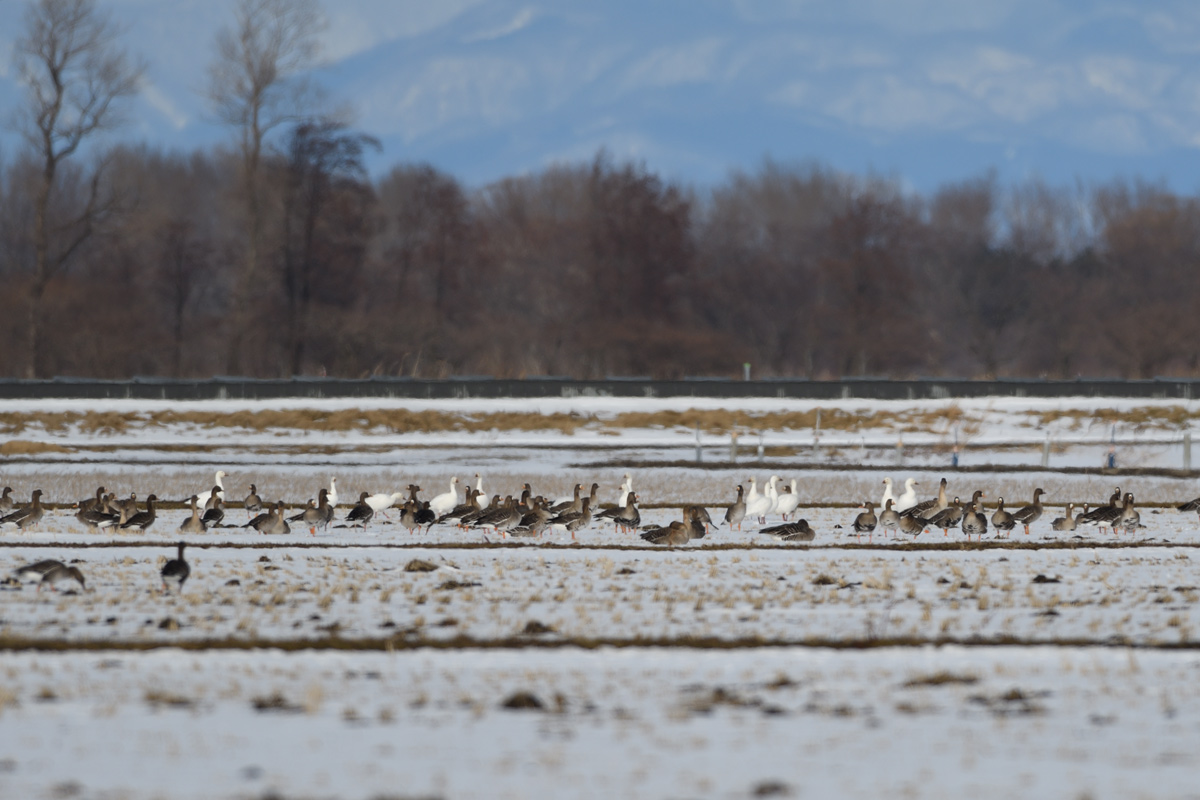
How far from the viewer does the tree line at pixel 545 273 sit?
6725cm

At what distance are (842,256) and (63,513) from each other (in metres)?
69.5

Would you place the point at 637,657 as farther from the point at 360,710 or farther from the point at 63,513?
the point at 63,513

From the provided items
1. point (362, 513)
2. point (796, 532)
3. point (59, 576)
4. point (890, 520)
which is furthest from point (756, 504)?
point (59, 576)

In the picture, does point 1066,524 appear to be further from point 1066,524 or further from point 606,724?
point 606,724

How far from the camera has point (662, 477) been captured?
3225 cm

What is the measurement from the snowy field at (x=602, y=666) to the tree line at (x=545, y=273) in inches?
1809

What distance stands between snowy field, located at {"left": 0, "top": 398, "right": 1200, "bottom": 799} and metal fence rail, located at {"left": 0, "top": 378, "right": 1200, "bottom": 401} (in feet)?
81.4

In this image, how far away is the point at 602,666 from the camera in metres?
9.87

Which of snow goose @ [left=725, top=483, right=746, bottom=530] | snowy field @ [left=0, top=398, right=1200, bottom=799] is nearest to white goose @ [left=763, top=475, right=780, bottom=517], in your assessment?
snow goose @ [left=725, top=483, right=746, bottom=530]

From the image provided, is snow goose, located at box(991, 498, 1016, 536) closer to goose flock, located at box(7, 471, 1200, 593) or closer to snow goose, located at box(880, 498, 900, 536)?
goose flock, located at box(7, 471, 1200, 593)

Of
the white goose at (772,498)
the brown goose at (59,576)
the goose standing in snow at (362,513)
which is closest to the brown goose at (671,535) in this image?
the white goose at (772,498)

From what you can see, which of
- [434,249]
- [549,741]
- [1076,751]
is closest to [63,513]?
[549,741]

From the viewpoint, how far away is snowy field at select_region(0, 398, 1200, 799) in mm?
7055

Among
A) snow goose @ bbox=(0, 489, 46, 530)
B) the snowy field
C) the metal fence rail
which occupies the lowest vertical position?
snow goose @ bbox=(0, 489, 46, 530)
